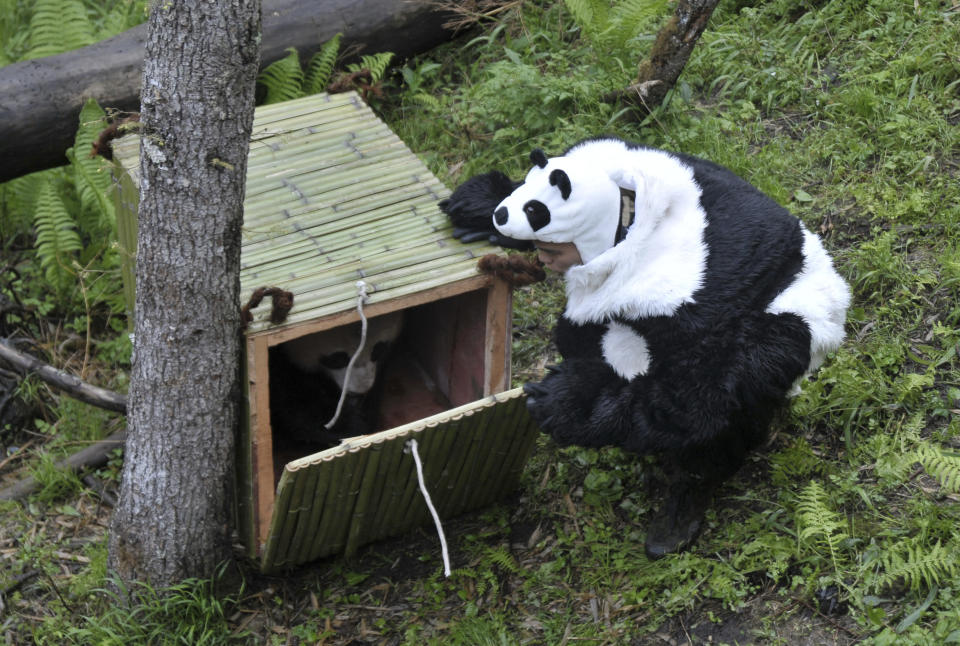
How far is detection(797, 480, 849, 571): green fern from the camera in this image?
11.0 feet

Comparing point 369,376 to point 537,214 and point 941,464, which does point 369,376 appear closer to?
point 537,214

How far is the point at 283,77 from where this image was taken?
19.4ft

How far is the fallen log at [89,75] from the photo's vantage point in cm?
556

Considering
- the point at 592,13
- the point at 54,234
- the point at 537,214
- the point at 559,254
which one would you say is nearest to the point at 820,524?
the point at 559,254

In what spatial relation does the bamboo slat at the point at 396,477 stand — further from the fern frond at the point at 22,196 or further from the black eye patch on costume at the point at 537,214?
the fern frond at the point at 22,196

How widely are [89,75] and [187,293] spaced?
304 cm

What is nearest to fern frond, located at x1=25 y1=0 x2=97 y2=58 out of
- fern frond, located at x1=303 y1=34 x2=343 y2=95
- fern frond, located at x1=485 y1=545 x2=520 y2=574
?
fern frond, located at x1=303 y1=34 x2=343 y2=95

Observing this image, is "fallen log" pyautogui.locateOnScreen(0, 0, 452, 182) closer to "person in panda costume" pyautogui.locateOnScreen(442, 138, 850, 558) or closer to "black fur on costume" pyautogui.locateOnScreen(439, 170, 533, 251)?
"black fur on costume" pyautogui.locateOnScreen(439, 170, 533, 251)

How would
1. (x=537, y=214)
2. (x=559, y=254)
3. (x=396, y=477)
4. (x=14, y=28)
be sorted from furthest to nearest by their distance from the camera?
1. (x=14, y=28)
2. (x=396, y=477)
3. (x=559, y=254)
4. (x=537, y=214)

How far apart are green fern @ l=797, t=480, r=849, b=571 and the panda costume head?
116 cm

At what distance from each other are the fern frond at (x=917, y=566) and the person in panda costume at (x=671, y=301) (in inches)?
22.8

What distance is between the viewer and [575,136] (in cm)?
527

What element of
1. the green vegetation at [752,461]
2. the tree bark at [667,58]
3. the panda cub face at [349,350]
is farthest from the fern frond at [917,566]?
the tree bark at [667,58]

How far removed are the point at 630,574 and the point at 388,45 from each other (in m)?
3.98
